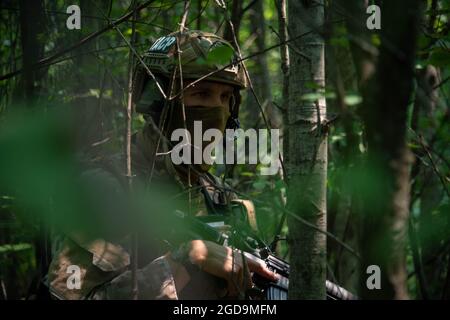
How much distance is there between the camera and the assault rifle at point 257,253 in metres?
2.60

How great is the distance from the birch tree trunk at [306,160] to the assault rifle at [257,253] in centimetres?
51

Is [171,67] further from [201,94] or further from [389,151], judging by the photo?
[389,151]

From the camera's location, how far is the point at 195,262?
8.14 ft

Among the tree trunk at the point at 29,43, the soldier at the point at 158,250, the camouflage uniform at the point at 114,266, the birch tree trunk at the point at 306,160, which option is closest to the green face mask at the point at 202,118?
the soldier at the point at 158,250

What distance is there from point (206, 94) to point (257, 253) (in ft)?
3.00

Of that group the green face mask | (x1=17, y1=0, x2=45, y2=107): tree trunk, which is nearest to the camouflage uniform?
the green face mask

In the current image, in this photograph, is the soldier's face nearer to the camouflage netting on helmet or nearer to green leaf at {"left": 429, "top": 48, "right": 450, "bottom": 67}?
the camouflage netting on helmet

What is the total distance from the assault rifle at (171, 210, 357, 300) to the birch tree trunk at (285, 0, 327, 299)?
1.67 ft

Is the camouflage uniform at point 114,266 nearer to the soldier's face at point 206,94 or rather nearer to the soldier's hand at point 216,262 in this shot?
the soldier's hand at point 216,262

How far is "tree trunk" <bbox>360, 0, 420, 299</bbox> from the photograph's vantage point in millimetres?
1083

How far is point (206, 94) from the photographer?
312cm
